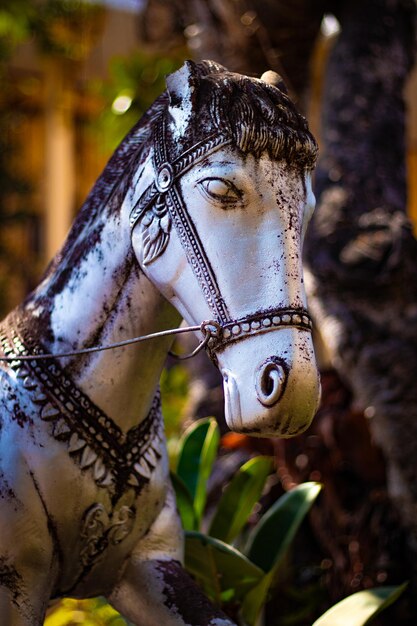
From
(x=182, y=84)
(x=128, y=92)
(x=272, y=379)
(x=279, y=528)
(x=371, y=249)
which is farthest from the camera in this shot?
(x=128, y=92)

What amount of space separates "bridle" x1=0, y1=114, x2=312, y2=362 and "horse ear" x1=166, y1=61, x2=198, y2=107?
0.03 meters

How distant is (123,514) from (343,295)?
3.79 ft

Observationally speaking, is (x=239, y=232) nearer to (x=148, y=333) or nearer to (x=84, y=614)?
(x=148, y=333)

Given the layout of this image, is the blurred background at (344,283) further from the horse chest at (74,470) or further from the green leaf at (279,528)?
the horse chest at (74,470)

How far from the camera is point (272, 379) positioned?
1.02m

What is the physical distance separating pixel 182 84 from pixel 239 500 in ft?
3.02

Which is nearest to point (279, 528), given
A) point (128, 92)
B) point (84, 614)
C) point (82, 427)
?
point (84, 614)

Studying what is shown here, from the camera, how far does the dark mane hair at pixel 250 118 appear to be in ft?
3.57

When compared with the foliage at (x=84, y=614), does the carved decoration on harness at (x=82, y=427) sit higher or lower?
higher

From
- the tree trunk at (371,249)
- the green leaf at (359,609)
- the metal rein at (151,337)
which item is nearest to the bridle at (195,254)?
the metal rein at (151,337)

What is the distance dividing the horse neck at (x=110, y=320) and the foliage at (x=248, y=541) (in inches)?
17.6

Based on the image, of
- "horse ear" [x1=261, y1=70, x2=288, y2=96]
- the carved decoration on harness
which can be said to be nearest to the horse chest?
the carved decoration on harness

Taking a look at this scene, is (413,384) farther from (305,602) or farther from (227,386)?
(227,386)

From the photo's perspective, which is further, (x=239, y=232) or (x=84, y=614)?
(x=84, y=614)
